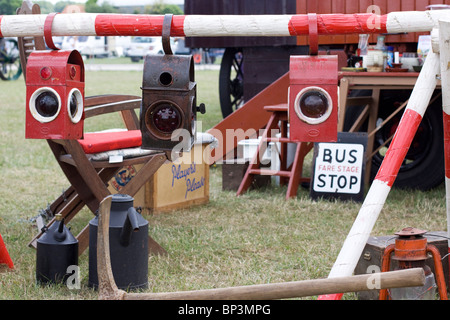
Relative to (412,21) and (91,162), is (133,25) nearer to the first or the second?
(412,21)

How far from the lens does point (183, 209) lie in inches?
194

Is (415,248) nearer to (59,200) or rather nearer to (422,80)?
(422,80)

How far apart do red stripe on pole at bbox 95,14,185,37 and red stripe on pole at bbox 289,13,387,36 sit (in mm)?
396

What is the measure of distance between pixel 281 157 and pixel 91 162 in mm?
2531

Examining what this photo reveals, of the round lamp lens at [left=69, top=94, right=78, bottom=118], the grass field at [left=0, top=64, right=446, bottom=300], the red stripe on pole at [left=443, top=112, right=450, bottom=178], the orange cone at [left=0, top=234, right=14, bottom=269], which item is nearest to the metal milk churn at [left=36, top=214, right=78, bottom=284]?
the grass field at [left=0, top=64, right=446, bottom=300]

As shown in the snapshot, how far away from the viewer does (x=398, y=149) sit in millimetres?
2359

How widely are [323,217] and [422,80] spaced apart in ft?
7.68

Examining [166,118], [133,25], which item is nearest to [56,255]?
[166,118]

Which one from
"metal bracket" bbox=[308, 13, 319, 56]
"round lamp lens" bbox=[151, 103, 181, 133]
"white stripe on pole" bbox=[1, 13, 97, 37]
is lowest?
"round lamp lens" bbox=[151, 103, 181, 133]

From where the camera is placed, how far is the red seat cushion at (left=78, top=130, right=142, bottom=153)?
3.56 meters

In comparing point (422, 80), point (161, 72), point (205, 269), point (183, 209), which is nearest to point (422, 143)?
point (183, 209)

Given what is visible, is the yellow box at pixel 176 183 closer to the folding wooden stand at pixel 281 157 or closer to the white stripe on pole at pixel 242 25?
the folding wooden stand at pixel 281 157

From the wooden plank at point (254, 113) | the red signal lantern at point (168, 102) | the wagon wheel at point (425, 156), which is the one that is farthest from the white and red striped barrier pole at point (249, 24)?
the wooden plank at point (254, 113)

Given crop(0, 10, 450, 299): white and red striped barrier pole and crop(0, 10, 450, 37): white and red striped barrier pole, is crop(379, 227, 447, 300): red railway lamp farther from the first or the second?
crop(0, 10, 450, 37): white and red striped barrier pole
